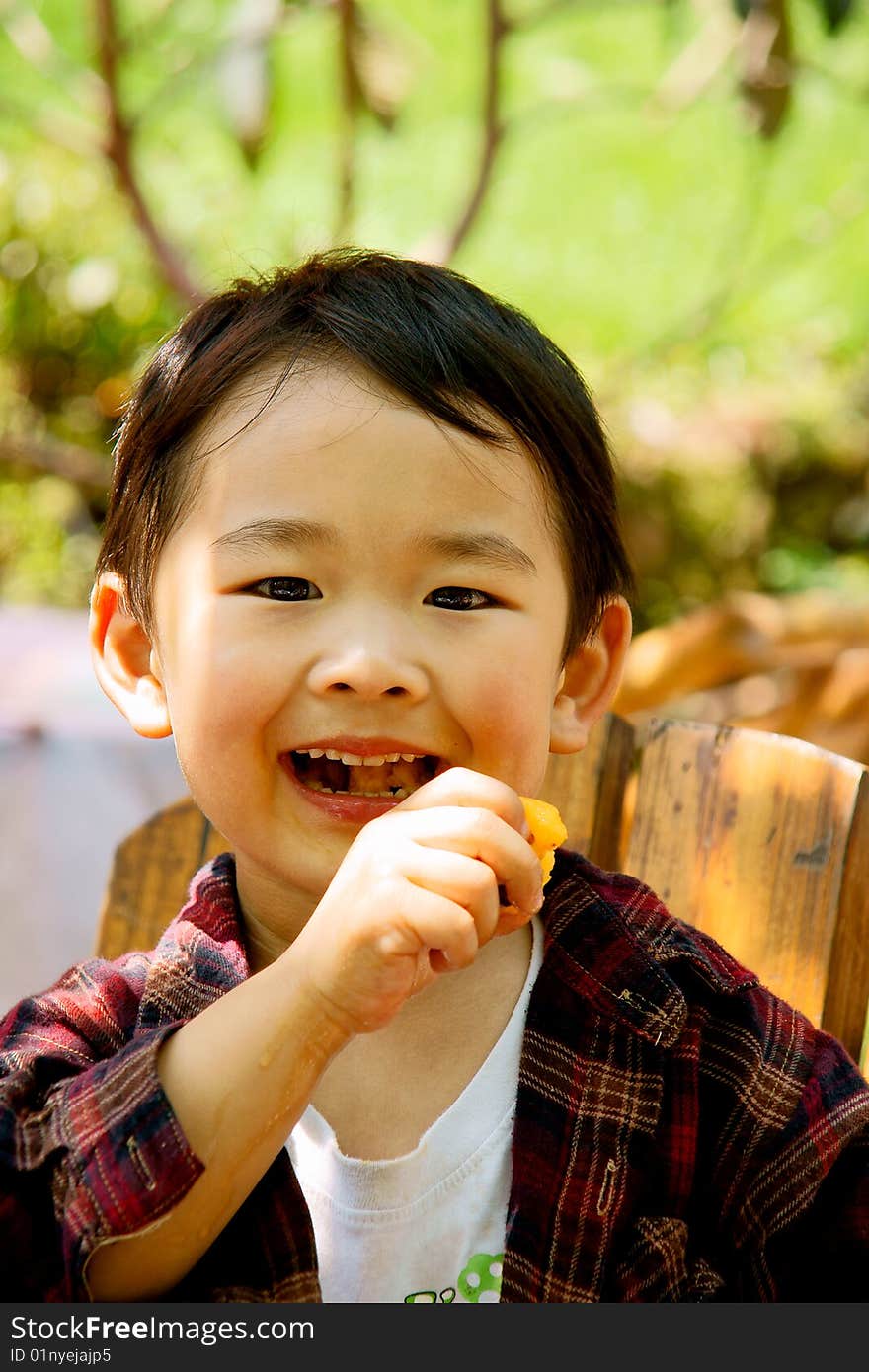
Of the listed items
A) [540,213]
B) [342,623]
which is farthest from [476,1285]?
[540,213]

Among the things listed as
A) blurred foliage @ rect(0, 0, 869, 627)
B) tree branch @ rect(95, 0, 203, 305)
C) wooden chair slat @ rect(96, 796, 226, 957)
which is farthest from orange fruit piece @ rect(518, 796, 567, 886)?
blurred foliage @ rect(0, 0, 869, 627)

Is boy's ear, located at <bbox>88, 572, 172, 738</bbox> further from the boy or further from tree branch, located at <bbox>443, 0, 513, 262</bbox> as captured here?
tree branch, located at <bbox>443, 0, 513, 262</bbox>

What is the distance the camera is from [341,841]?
1095 mm

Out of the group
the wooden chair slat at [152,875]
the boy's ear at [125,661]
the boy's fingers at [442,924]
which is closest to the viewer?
the boy's fingers at [442,924]

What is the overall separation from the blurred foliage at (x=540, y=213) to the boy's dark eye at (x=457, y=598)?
229 cm

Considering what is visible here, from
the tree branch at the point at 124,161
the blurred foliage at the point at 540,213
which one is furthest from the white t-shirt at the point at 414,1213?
the blurred foliage at the point at 540,213

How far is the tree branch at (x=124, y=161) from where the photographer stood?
326 centimetres

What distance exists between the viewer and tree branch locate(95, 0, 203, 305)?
3.26 metres

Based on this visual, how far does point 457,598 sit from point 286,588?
14cm

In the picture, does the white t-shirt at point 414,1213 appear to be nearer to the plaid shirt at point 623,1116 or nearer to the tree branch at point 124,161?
the plaid shirt at point 623,1116

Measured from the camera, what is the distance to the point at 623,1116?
1179mm

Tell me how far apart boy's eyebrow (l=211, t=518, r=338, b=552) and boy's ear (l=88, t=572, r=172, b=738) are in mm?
200
